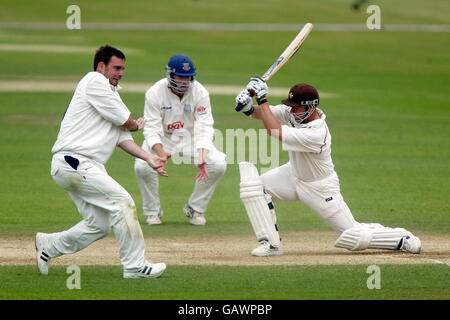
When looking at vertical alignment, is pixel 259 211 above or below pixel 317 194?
below

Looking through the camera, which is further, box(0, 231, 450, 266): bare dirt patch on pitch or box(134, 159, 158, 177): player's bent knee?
box(134, 159, 158, 177): player's bent knee

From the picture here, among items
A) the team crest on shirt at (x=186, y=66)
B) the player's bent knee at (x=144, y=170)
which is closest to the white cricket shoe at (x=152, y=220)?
the player's bent knee at (x=144, y=170)

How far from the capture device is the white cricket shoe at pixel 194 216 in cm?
1144

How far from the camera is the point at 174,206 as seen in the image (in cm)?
1280

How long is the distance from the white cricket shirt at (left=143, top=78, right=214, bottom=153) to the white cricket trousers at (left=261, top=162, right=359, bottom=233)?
70.4 inches

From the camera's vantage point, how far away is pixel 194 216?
11.5m

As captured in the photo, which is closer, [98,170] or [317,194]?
[98,170]

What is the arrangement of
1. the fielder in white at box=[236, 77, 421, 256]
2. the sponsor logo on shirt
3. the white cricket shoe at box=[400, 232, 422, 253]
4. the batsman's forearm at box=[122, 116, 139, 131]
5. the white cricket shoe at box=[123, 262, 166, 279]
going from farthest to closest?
1. the sponsor logo on shirt
2. the white cricket shoe at box=[400, 232, 422, 253]
3. the fielder in white at box=[236, 77, 421, 256]
4. the batsman's forearm at box=[122, 116, 139, 131]
5. the white cricket shoe at box=[123, 262, 166, 279]

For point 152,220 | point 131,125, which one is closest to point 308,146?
point 131,125

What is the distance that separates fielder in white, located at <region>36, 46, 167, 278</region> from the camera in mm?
7918

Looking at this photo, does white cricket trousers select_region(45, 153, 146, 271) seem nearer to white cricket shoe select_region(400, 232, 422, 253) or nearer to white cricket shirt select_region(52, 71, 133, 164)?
white cricket shirt select_region(52, 71, 133, 164)

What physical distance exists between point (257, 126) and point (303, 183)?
35.2 feet

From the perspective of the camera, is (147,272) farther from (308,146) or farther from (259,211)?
(308,146)

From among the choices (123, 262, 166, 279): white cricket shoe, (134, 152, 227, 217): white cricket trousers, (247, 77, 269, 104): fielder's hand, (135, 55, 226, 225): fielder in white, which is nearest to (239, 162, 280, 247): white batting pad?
(247, 77, 269, 104): fielder's hand
